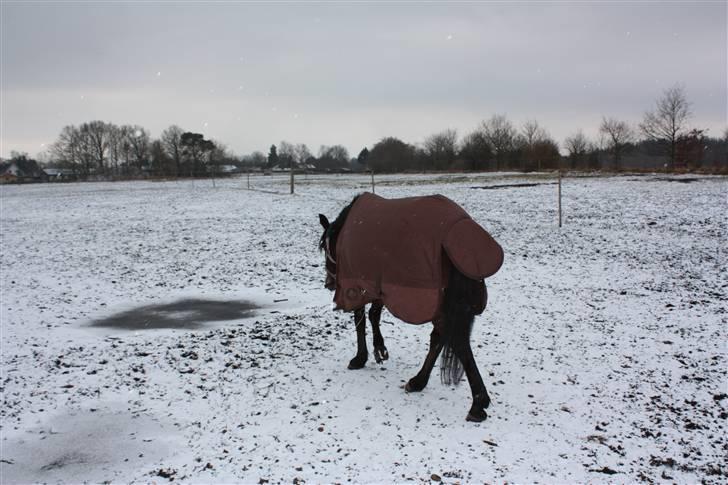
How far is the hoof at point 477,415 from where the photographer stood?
3781 millimetres

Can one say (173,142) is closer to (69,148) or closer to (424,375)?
(69,148)

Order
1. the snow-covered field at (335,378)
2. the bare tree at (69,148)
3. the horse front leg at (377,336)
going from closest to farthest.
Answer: the snow-covered field at (335,378) < the horse front leg at (377,336) < the bare tree at (69,148)

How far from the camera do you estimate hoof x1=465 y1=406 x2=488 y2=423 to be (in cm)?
378

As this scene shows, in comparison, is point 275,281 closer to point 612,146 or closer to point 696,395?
point 696,395

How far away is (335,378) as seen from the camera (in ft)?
15.1

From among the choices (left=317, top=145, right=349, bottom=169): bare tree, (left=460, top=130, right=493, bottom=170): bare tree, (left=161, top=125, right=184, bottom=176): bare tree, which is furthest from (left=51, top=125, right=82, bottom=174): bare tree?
(left=460, top=130, right=493, bottom=170): bare tree

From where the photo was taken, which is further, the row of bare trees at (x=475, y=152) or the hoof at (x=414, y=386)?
the row of bare trees at (x=475, y=152)

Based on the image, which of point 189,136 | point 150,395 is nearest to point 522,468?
point 150,395

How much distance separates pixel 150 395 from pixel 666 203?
18.2 meters

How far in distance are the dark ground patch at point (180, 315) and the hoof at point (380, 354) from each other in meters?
2.55

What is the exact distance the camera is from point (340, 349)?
17.5 feet

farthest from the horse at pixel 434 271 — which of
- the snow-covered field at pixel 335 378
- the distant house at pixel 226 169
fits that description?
the distant house at pixel 226 169

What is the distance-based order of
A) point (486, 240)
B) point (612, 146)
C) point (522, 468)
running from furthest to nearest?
point (612, 146)
point (486, 240)
point (522, 468)

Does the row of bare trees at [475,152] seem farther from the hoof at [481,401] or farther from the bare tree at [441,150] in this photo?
the hoof at [481,401]
